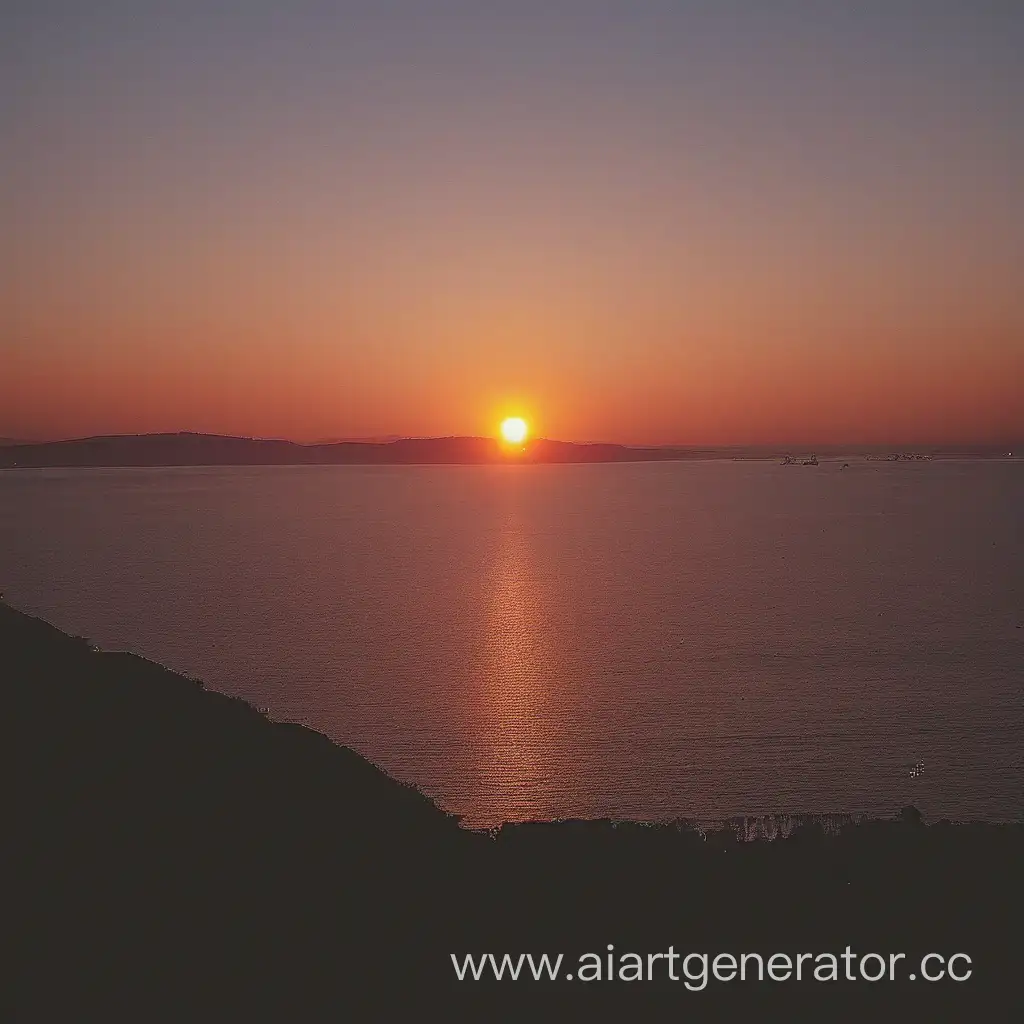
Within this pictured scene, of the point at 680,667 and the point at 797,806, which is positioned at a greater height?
the point at 680,667

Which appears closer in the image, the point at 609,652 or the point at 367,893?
the point at 367,893

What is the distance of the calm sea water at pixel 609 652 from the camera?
2072 centimetres

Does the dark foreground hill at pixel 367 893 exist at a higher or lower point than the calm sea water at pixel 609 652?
lower

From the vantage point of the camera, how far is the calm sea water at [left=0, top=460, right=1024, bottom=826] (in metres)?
20.7

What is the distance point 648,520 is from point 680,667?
75731 mm

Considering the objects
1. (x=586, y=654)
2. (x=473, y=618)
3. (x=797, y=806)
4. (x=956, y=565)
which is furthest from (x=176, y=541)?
(x=797, y=806)

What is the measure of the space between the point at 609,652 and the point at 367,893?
2500 cm

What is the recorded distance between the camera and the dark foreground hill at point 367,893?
8679 millimetres

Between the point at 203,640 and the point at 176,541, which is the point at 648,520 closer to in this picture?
the point at 176,541

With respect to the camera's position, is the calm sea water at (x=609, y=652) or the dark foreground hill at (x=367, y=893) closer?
the dark foreground hill at (x=367, y=893)

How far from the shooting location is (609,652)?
3462 centimetres

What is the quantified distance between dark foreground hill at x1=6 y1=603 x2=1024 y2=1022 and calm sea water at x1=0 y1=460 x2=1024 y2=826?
6592mm

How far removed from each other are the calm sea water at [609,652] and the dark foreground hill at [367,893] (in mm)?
6592

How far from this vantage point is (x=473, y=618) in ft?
141
